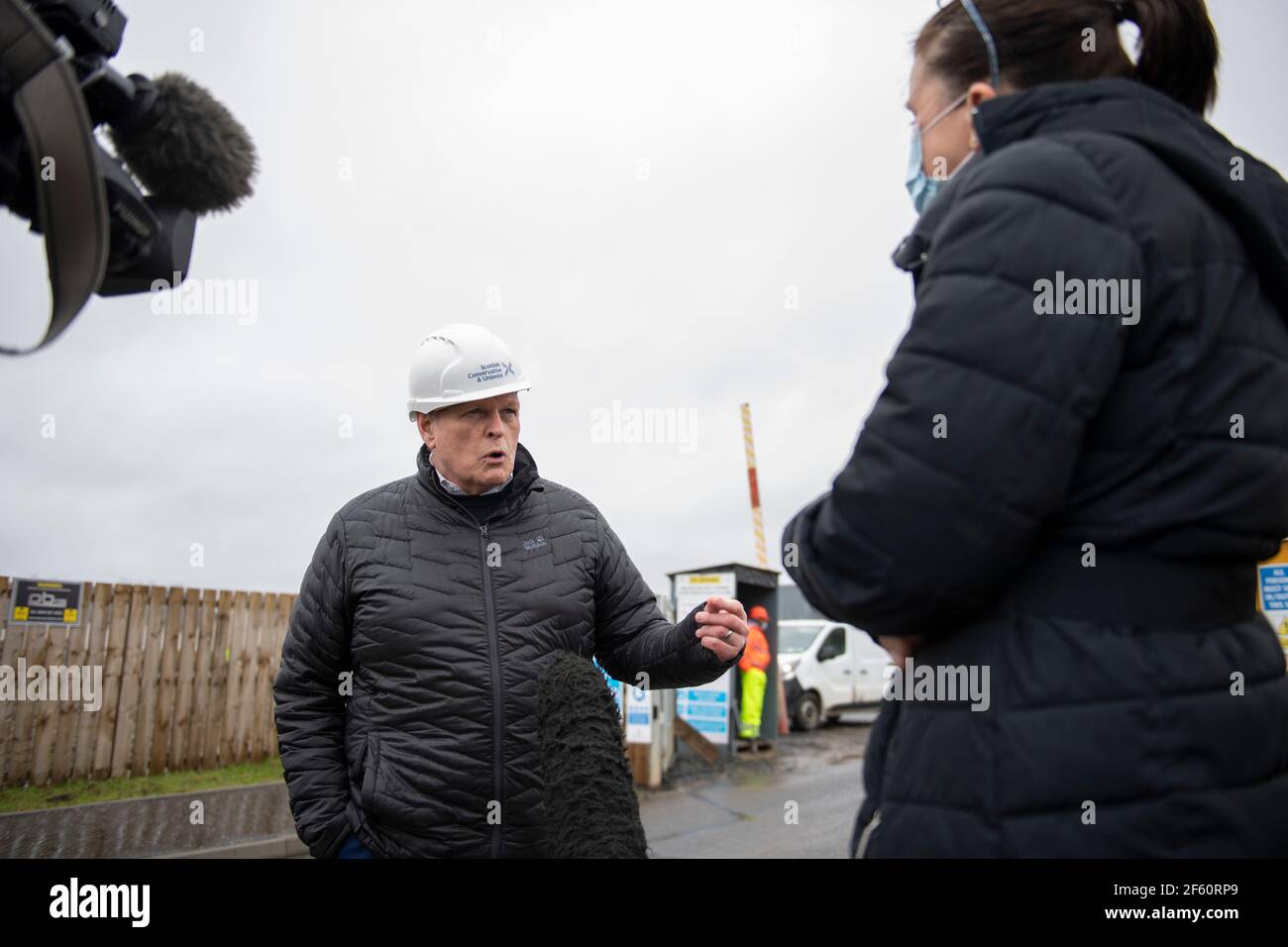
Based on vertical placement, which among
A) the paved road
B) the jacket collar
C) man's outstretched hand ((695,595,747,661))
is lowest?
the paved road

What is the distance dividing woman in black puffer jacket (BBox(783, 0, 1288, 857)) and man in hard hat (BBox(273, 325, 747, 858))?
1.41 m

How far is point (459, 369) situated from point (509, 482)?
15.8 inches

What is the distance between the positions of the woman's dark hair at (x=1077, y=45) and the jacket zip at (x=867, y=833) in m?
1.30

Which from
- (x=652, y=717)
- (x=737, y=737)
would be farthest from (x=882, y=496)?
(x=737, y=737)

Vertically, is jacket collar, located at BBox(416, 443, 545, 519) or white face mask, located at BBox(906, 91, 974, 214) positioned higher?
white face mask, located at BBox(906, 91, 974, 214)

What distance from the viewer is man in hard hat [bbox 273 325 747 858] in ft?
8.34

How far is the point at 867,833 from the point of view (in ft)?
4.61

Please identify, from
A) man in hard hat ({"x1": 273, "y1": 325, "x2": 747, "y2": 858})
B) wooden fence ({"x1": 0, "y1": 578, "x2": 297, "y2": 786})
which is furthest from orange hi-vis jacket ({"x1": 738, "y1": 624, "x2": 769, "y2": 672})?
man in hard hat ({"x1": 273, "y1": 325, "x2": 747, "y2": 858})

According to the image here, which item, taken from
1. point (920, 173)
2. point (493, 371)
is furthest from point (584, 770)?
point (920, 173)

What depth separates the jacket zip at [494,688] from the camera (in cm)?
252

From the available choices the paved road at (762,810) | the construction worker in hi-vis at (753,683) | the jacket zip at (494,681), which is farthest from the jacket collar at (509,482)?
the construction worker in hi-vis at (753,683)

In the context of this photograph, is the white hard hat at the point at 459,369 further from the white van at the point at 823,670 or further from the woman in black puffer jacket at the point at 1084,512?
the white van at the point at 823,670

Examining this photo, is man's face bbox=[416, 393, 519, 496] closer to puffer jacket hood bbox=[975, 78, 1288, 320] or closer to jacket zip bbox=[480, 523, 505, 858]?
jacket zip bbox=[480, 523, 505, 858]
